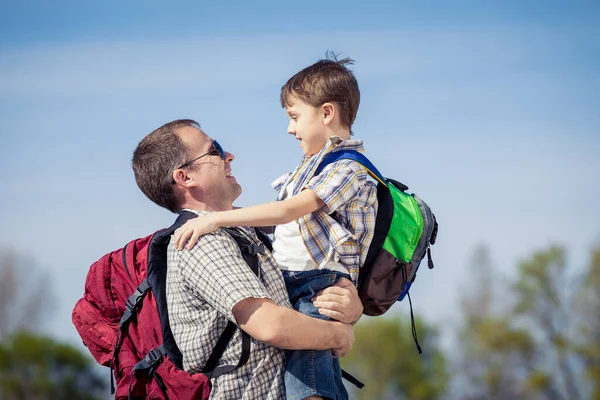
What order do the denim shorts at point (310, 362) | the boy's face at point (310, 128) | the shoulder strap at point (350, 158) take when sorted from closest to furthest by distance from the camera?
the denim shorts at point (310, 362)
the shoulder strap at point (350, 158)
the boy's face at point (310, 128)

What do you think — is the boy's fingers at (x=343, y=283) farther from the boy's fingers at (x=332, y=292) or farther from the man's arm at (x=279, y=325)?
the man's arm at (x=279, y=325)

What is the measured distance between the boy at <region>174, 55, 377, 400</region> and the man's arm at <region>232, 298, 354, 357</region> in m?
0.13

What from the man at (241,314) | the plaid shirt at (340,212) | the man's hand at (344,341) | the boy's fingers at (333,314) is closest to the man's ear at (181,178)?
the man at (241,314)

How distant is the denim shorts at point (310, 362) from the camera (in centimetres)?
436

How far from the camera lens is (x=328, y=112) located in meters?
4.92

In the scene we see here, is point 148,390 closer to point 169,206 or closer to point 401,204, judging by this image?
point 169,206

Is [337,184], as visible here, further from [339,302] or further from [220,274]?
[220,274]

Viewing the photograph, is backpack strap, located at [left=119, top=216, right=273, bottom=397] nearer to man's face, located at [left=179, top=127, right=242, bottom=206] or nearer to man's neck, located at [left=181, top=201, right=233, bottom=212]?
man's neck, located at [left=181, top=201, right=233, bottom=212]

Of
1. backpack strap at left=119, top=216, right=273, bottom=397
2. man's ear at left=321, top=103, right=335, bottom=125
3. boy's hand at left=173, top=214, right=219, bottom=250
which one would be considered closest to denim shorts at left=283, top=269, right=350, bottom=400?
backpack strap at left=119, top=216, right=273, bottom=397

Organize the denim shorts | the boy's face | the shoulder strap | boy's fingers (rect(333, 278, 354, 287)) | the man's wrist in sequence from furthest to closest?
the boy's face < the shoulder strap < boy's fingers (rect(333, 278, 354, 287)) < the man's wrist < the denim shorts

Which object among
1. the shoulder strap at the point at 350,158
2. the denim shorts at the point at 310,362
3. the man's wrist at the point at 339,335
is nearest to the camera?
the denim shorts at the point at 310,362

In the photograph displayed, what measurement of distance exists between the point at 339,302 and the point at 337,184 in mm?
641

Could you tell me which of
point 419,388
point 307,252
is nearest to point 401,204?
point 307,252

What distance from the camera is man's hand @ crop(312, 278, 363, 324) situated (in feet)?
14.8
